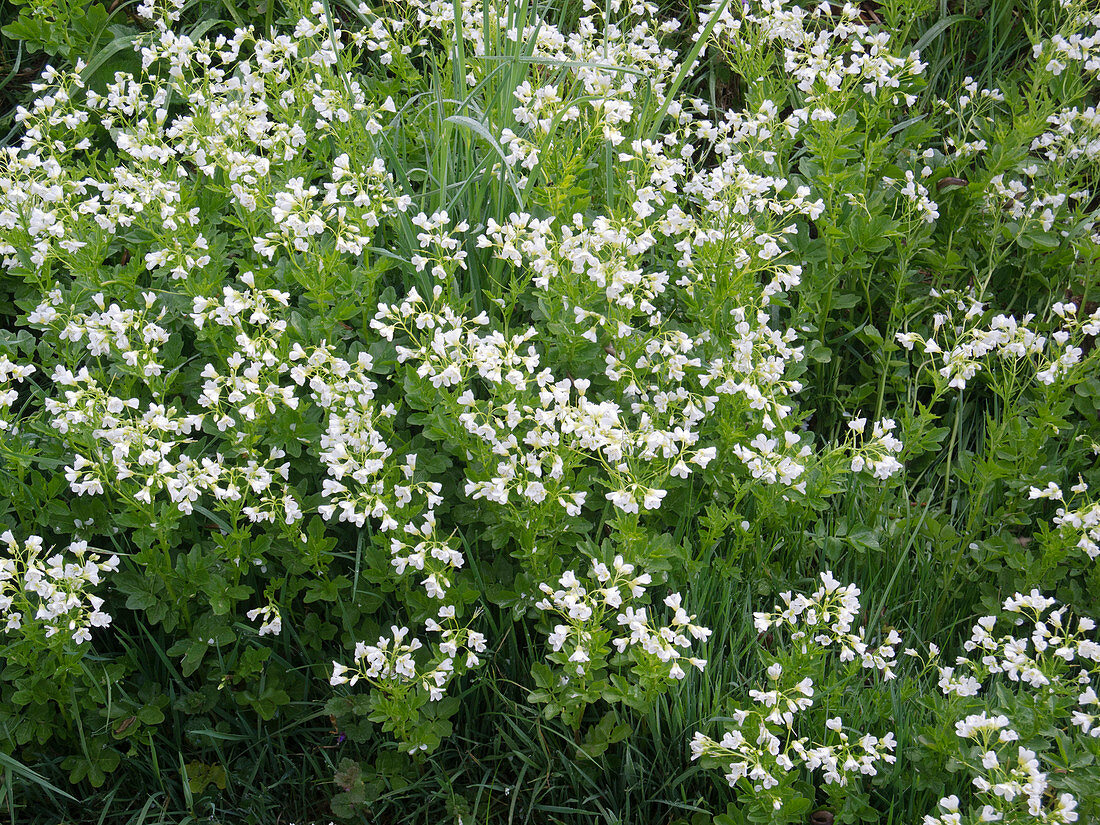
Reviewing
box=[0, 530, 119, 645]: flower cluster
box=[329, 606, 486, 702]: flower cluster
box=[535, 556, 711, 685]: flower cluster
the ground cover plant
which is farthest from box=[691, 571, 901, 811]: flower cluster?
box=[0, 530, 119, 645]: flower cluster

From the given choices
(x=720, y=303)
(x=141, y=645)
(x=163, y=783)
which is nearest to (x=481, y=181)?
(x=720, y=303)

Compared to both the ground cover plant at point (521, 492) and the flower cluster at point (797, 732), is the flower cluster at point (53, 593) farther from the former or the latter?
the flower cluster at point (797, 732)

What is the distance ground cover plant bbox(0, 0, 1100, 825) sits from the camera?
221 centimetres

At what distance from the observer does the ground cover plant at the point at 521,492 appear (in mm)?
2215

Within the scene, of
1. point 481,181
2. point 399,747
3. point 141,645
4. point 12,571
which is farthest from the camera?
point 481,181

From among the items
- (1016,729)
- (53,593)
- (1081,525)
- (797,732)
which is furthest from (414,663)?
(1081,525)

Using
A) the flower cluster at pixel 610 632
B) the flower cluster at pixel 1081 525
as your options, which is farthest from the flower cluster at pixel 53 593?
the flower cluster at pixel 1081 525

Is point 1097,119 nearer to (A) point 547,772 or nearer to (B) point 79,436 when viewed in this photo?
(A) point 547,772

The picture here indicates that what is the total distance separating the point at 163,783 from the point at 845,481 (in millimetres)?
2071

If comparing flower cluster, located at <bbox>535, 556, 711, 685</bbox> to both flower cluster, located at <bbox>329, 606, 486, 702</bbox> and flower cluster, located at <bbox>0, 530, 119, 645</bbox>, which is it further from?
flower cluster, located at <bbox>0, 530, 119, 645</bbox>

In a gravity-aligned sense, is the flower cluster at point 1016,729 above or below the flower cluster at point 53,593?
below

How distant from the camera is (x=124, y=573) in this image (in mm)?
2453

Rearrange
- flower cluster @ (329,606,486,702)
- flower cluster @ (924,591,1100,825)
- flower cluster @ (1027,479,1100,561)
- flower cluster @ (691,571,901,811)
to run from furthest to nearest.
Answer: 1. flower cluster @ (1027,479,1100,561)
2. flower cluster @ (329,606,486,702)
3. flower cluster @ (691,571,901,811)
4. flower cluster @ (924,591,1100,825)

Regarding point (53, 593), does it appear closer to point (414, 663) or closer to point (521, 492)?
point (414, 663)
